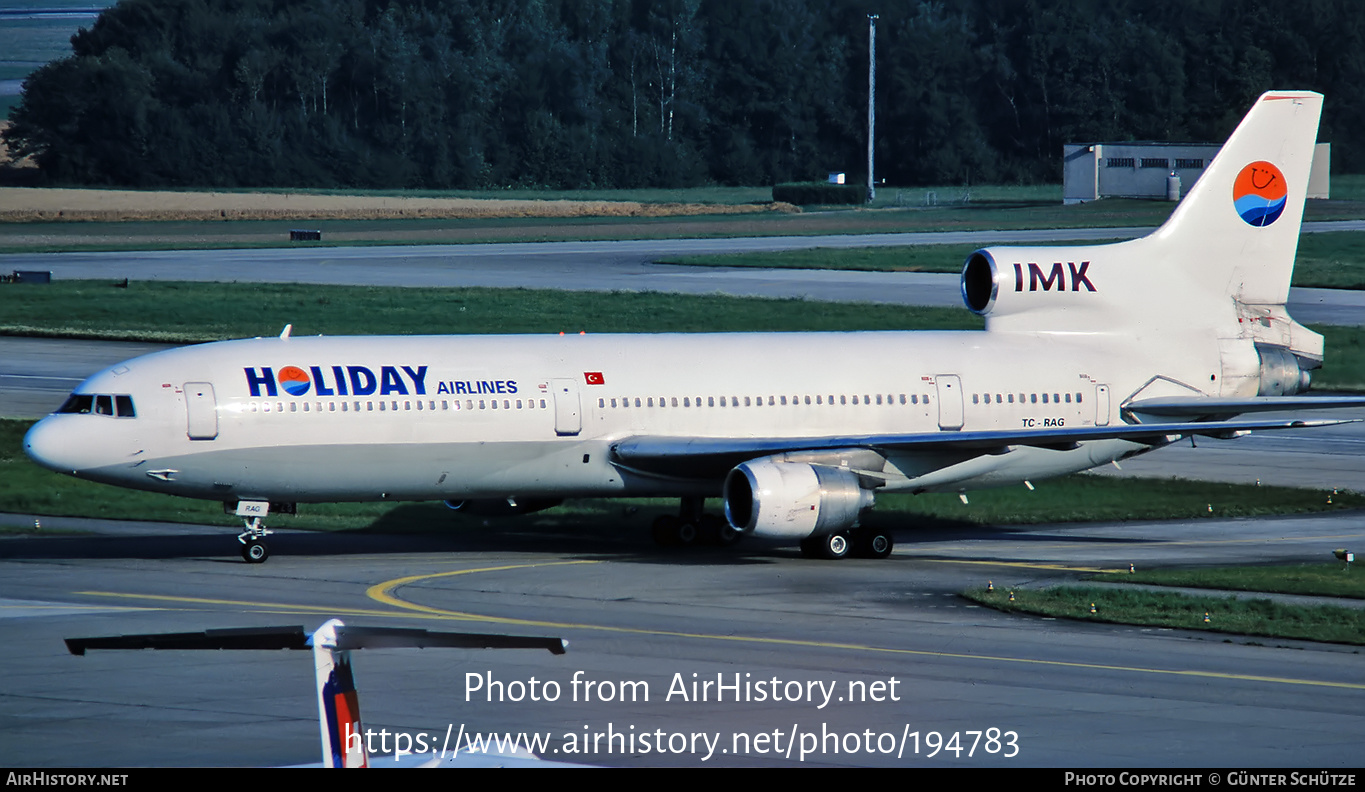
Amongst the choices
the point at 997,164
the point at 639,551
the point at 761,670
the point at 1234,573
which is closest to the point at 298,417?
the point at 639,551

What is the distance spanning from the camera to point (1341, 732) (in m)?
21.1

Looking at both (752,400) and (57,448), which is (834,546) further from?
(57,448)

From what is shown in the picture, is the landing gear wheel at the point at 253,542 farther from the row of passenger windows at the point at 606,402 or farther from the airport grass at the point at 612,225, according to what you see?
the airport grass at the point at 612,225

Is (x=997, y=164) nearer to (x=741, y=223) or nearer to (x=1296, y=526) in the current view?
(x=741, y=223)

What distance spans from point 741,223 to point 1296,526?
10306 cm

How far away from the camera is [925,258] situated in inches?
4252

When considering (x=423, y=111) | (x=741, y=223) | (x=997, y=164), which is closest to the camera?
(x=741, y=223)

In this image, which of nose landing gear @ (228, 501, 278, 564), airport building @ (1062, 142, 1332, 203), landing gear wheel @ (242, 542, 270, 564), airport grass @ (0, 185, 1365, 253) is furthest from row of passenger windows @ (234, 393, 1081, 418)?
airport building @ (1062, 142, 1332, 203)

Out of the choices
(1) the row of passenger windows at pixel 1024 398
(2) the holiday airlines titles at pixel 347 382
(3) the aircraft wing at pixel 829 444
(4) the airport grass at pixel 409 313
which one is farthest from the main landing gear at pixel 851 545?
(4) the airport grass at pixel 409 313

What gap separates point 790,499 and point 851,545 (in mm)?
Answer: 2999

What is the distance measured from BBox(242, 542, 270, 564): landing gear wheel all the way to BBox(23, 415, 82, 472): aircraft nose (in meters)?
3.38

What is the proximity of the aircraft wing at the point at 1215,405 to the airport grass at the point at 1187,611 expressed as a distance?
832cm

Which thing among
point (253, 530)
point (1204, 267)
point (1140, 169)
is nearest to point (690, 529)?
point (253, 530)

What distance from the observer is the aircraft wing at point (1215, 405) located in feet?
126
